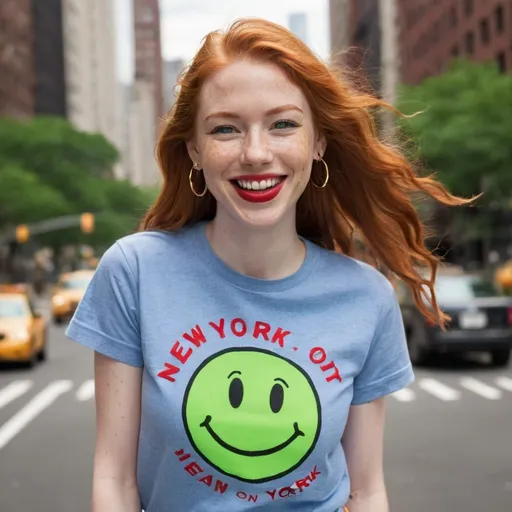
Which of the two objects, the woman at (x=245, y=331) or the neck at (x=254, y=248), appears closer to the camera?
the woman at (x=245, y=331)

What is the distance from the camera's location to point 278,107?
2.31 m

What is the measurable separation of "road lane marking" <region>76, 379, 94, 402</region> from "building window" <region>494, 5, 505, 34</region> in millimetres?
55419

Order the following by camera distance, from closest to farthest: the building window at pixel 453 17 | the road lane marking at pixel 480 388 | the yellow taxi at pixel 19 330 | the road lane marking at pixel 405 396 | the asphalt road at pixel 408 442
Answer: the asphalt road at pixel 408 442, the road lane marking at pixel 405 396, the road lane marking at pixel 480 388, the yellow taxi at pixel 19 330, the building window at pixel 453 17

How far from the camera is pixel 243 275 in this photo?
242cm

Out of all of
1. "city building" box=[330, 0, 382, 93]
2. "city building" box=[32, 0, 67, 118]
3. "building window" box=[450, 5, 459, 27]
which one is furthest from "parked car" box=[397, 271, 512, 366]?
"city building" box=[32, 0, 67, 118]

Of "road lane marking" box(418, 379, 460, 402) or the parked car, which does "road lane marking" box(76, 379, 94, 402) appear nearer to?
"road lane marking" box(418, 379, 460, 402)

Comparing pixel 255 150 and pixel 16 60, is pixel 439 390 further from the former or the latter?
pixel 16 60

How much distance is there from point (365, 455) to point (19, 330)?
52.7ft

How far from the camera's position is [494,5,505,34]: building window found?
216 ft

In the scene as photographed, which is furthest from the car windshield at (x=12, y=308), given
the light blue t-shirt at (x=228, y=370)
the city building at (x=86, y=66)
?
the city building at (x=86, y=66)

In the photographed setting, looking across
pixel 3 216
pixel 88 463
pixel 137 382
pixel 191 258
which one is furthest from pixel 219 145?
pixel 3 216

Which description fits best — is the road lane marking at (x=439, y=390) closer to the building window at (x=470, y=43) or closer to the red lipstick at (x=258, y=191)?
the red lipstick at (x=258, y=191)

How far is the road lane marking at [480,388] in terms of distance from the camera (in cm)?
1340

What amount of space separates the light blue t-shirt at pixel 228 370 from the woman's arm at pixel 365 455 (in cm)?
5
